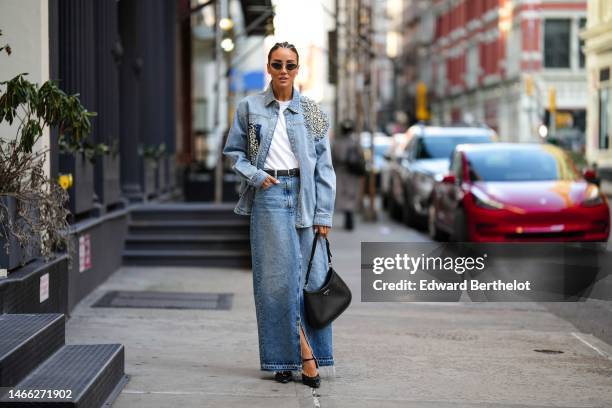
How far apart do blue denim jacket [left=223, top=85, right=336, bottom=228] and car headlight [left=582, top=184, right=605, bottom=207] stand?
27.9 feet

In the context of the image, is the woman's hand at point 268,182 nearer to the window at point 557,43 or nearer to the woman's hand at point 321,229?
the woman's hand at point 321,229

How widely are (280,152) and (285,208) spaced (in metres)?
0.33

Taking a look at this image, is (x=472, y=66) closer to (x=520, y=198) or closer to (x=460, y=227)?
(x=460, y=227)

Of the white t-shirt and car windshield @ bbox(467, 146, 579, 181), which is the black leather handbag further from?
car windshield @ bbox(467, 146, 579, 181)

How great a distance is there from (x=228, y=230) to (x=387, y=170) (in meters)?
12.9

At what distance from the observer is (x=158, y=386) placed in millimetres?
6625

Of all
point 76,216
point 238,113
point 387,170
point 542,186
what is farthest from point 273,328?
point 387,170

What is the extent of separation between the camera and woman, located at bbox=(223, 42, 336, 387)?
668cm

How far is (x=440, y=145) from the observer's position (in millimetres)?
21938

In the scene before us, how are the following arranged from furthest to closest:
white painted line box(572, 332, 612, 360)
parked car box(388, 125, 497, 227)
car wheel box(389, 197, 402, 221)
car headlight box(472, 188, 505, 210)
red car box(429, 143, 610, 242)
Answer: car wheel box(389, 197, 402, 221) → parked car box(388, 125, 497, 227) → car headlight box(472, 188, 505, 210) → red car box(429, 143, 610, 242) → white painted line box(572, 332, 612, 360)

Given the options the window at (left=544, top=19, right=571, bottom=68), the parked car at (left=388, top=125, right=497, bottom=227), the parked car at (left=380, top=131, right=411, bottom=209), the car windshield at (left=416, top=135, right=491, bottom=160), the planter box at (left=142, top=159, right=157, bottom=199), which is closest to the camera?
the planter box at (left=142, top=159, right=157, bottom=199)

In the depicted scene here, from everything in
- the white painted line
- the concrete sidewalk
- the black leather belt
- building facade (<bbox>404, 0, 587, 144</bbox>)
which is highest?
building facade (<bbox>404, 0, 587, 144</bbox>)

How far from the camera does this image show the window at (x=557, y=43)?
60250 millimetres

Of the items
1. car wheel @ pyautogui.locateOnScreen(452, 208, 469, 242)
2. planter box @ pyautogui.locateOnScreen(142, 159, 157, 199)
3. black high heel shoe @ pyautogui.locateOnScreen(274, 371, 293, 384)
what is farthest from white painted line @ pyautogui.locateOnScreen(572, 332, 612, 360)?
planter box @ pyautogui.locateOnScreen(142, 159, 157, 199)
